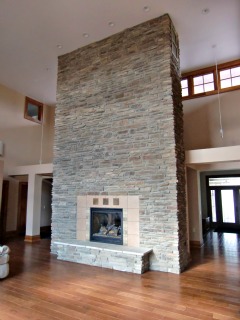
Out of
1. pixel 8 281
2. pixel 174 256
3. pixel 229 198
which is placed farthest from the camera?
pixel 229 198

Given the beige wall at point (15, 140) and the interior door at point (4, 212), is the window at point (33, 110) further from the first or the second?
the interior door at point (4, 212)

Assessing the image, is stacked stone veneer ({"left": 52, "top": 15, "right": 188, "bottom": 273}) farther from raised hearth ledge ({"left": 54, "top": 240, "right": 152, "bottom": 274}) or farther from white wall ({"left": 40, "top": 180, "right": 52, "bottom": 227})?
white wall ({"left": 40, "top": 180, "right": 52, "bottom": 227})

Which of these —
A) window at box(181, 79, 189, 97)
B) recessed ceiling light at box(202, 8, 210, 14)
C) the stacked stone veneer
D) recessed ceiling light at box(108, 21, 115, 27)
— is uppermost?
recessed ceiling light at box(108, 21, 115, 27)

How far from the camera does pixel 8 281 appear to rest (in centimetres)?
390

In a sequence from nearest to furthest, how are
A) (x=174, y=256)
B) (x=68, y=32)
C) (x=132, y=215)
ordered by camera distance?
1. (x=174, y=256)
2. (x=132, y=215)
3. (x=68, y=32)

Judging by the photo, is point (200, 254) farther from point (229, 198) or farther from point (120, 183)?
point (229, 198)

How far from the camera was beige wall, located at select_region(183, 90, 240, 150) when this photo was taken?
6652 mm

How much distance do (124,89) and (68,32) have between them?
2010 millimetres

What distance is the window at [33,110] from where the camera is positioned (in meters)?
9.25

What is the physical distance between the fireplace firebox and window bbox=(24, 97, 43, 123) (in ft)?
18.4

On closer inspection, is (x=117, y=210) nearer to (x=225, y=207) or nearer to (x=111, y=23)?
(x=111, y=23)

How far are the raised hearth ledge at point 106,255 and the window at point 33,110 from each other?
5827mm

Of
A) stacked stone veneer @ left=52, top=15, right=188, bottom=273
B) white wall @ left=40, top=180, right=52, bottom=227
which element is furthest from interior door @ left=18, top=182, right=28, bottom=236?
stacked stone veneer @ left=52, top=15, right=188, bottom=273

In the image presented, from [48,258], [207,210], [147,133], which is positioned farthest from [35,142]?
[207,210]
